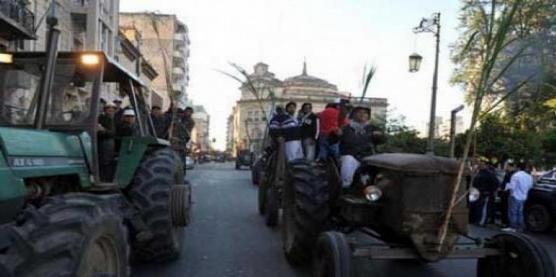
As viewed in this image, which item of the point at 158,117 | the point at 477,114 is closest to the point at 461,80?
the point at 158,117

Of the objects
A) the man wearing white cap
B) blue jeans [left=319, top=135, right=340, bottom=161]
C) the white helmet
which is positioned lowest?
blue jeans [left=319, top=135, right=340, bottom=161]

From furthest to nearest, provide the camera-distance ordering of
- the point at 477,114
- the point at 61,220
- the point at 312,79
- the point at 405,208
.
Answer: the point at 312,79 < the point at 405,208 < the point at 477,114 < the point at 61,220

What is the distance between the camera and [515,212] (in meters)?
15.0

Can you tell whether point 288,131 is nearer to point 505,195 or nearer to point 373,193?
point 373,193

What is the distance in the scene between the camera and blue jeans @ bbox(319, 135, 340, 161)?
8.65 m

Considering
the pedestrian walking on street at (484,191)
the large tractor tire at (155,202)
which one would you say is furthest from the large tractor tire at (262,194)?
the large tractor tire at (155,202)

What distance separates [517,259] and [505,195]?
1013 centimetres

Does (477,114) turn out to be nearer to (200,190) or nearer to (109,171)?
(109,171)

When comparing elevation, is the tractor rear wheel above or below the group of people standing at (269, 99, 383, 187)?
below

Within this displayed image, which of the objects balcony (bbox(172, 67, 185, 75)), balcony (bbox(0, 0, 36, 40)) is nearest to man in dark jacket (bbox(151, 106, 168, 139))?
balcony (bbox(0, 0, 36, 40))

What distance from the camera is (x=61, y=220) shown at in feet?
14.1

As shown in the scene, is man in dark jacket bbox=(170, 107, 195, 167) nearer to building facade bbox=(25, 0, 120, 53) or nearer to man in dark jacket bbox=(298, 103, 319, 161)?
man in dark jacket bbox=(298, 103, 319, 161)

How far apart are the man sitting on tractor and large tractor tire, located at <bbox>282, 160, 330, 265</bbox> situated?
27 centimetres

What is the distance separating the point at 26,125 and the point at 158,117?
6.58 metres
